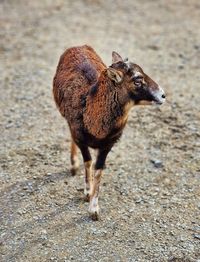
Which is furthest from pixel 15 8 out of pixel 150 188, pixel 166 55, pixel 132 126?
pixel 150 188

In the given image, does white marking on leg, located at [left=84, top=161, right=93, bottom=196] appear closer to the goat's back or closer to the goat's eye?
the goat's back

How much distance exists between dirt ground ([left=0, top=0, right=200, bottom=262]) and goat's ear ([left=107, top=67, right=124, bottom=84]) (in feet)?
6.26

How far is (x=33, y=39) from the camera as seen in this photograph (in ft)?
35.7

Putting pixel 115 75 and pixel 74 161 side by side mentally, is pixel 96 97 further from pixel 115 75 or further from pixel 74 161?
pixel 74 161

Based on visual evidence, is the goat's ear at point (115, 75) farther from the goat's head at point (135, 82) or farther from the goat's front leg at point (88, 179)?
the goat's front leg at point (88, 179)

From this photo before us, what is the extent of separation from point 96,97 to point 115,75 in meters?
0.44

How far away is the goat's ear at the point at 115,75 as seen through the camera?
5.30 meters

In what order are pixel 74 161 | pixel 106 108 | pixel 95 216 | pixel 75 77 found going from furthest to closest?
pixel 74 161 < pixel 95 216 < pixel 75 77 < pixel 106 108

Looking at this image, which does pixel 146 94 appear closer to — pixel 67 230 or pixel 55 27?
pixel 67 230

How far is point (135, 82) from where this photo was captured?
17.7ft

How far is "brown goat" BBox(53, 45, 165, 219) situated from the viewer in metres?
5.44

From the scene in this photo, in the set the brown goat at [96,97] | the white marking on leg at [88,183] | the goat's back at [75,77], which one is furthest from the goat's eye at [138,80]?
the white marking on leg at [88,183]

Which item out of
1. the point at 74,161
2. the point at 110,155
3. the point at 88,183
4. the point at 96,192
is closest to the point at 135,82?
the point at 96,192

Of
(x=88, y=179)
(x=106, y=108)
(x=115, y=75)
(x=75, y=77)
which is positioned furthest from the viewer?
(x=88, y=179)
